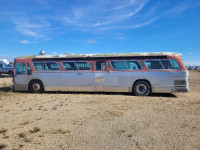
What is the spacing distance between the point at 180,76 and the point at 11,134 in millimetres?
7923

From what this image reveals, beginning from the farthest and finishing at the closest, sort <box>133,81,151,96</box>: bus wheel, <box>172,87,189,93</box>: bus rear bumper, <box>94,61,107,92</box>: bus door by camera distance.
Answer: <box>94,61,107,92</box>: bus door, <box>133,81,151,96</box>: bus wheel, <box>172,87,189,93</box>: bus rear bumper

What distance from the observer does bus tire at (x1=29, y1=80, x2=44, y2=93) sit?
32.2 feet

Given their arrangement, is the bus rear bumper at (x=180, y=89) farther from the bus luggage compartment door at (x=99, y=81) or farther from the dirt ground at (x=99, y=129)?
the bus luggage compartment door at (x=99, y=81)

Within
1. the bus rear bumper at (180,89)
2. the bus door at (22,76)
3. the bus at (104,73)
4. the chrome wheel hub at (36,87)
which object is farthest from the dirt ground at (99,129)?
the bus door at (22,76)

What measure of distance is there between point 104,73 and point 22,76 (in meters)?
5.15

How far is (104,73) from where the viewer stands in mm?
9188

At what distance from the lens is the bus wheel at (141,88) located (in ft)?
28.9

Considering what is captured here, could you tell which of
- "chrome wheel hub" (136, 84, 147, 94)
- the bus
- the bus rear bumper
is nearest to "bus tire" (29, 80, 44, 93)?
the bus

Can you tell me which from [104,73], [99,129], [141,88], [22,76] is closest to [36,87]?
[22,76]

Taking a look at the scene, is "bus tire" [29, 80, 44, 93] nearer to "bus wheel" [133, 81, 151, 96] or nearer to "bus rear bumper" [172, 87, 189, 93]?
"bus wheel" [133, 81, 151, 96]

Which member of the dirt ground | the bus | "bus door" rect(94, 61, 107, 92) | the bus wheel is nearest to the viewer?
the dirt ground

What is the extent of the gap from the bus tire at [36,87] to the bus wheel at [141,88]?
567 cm

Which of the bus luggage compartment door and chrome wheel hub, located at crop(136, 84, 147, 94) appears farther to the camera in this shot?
the bus luggage compartment door

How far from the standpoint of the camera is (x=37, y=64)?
9.81m
